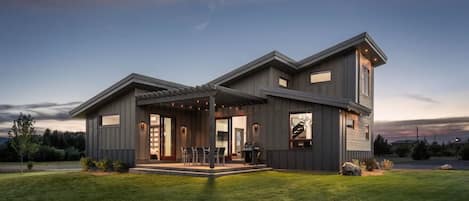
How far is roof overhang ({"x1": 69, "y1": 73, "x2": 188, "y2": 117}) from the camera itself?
15.5 m

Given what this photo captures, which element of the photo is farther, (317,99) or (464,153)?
(464,153)

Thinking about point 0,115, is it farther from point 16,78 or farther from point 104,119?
point 104,119

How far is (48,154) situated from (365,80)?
2622cm

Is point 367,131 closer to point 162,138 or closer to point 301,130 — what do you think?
point 301,130

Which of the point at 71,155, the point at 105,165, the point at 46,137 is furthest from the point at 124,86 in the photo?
the point at 46,137

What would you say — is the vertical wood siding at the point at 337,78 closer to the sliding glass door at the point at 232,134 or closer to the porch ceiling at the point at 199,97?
the porch ceiling at the point at 199,97

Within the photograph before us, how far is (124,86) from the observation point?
15.6 metres

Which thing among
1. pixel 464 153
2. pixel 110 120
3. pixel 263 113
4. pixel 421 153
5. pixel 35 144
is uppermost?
pixel 263 113

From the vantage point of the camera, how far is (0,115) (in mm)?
23781

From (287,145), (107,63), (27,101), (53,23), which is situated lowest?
(287,145)

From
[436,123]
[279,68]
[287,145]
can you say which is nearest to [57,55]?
[279,68]

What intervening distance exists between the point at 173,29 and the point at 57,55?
5.88 metres

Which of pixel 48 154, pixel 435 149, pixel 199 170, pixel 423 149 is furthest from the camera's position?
pixel 435 149

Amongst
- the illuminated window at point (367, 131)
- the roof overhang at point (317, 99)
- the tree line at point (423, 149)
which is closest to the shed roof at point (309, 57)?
the roof overhang at point (317, 99)
